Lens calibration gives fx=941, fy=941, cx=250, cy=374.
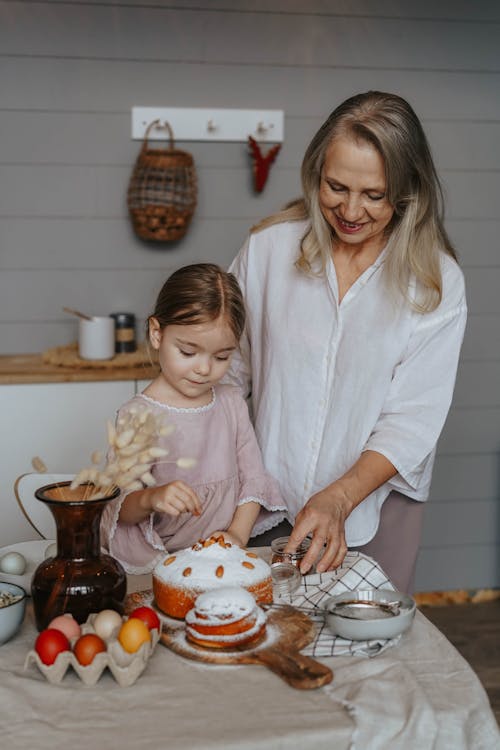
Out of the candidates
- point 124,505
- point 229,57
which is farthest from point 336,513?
point 229,57

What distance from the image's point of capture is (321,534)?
157 cm

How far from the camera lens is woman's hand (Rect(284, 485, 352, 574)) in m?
1.53

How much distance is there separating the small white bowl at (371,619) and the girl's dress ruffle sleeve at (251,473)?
44 centimetres

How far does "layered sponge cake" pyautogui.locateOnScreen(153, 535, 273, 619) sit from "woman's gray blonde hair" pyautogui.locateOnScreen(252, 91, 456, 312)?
2.41ft

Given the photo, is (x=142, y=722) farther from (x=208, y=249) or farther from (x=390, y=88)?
(x=390, y=88)

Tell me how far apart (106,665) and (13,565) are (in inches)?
15.7

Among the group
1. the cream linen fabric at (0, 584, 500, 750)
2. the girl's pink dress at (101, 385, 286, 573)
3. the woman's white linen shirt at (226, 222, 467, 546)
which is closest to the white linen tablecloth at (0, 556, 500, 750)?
the cream linen fabric at (0, 584, 500, 750)

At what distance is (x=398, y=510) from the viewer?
2.07 m

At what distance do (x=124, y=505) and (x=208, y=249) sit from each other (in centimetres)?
195

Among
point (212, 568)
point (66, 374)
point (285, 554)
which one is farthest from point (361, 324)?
point (66, 374)

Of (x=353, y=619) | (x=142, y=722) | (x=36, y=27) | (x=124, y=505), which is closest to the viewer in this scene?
(x=142, y=722)

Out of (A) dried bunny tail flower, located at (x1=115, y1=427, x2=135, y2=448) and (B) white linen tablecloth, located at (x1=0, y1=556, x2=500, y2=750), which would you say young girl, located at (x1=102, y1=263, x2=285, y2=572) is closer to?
(A) dried bunny tail flower, located at (x1=115, y1=427, x2=135, y2=448)

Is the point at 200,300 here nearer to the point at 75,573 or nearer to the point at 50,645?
the point at 75,573

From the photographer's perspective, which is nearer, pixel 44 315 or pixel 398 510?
pixel 398 510
